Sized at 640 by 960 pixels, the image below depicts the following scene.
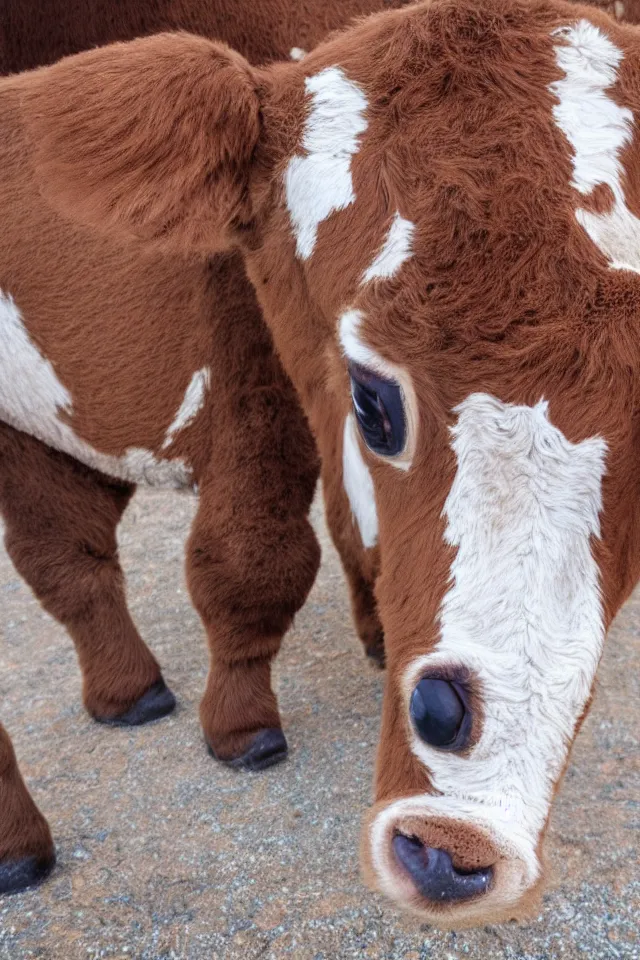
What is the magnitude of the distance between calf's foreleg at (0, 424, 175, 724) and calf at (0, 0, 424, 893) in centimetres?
2

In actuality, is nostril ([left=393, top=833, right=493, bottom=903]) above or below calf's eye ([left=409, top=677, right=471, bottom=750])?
below

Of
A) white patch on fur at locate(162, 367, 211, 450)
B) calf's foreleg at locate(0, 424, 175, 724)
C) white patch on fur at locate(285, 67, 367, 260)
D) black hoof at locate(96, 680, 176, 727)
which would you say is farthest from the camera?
black hoof at locate(96, 680, 176, 727)

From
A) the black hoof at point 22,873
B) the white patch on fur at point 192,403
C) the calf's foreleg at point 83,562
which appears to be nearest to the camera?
the black hoof at point 22,873

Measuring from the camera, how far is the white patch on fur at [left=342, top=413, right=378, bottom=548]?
2.32m

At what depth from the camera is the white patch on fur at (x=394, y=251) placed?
1733mm

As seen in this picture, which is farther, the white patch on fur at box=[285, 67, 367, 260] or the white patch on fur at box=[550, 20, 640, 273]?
the white patch on fur at box=[285, 67, 367, 260]

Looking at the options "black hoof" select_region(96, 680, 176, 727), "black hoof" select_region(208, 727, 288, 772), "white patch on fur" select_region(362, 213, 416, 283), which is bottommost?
"black hoof" select_region(96, 680, 176, 727)

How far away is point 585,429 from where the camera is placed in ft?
5.14

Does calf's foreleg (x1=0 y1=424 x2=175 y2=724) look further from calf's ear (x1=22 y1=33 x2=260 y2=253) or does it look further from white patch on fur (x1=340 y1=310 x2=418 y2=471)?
white patch on fur (x1=340 y1=310 x2=418 y2=471)

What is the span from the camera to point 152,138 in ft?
6.67

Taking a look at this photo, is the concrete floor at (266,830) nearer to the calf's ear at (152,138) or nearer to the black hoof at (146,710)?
the black hoof at (146,710)

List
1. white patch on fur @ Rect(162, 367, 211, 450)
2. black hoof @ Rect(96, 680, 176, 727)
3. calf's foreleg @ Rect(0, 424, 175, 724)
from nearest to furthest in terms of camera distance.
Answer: white patch on fur @ Rect(162, 367, 211, 450) < calf's foreleg @ Rect(0, 424, 175, 724) < black hoof @ Rect(96, 680, 176, 727)

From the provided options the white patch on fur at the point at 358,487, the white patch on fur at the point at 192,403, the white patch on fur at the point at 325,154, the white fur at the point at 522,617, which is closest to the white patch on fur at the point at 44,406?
the white patch on fur at the point at 192,403

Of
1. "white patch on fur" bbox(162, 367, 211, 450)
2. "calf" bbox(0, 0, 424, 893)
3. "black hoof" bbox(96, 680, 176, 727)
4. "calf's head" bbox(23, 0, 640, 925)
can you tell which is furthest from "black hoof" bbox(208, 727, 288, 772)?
"calf's head" bbox(23, 0, 640, 925)
